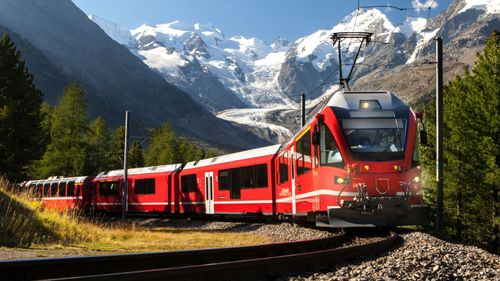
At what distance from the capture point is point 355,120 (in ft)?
47.5

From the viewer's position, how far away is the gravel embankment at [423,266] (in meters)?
7.95

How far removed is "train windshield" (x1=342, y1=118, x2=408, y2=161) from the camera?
14.0m

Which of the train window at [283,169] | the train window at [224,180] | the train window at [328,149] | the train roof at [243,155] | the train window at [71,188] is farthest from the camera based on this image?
the train window at [71,188]

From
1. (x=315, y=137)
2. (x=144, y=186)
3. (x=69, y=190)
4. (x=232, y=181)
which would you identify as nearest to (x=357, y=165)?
(x=315, y=137)

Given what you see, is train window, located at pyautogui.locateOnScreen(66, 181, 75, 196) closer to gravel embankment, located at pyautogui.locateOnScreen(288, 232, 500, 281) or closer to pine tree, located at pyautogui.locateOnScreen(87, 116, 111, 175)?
pine tree, located at pyautogui.locateOnScreen(87, 116, 111, 175)

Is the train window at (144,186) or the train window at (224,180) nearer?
the train window at (224,180)

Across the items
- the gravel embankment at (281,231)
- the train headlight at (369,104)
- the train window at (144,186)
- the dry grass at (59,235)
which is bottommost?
the gravel embankment at (281,231)

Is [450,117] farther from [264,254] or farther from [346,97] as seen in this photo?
[264,254]

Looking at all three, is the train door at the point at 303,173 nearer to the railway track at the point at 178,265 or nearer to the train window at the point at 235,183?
the railway track at the point at 178,265

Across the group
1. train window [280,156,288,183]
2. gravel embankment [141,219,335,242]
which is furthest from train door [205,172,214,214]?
train window [280,156,288,183]

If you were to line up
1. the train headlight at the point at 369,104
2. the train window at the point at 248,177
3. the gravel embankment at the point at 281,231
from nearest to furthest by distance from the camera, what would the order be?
the train headlight at the point at 369,104
the gravel embankment at the point at 281,231
the train window at the point at 248,177

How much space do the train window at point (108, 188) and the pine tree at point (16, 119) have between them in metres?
7.13

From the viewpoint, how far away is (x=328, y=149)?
14.5 metres

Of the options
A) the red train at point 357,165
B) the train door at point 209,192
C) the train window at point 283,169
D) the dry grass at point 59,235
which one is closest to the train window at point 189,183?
the train door at point 209,192
